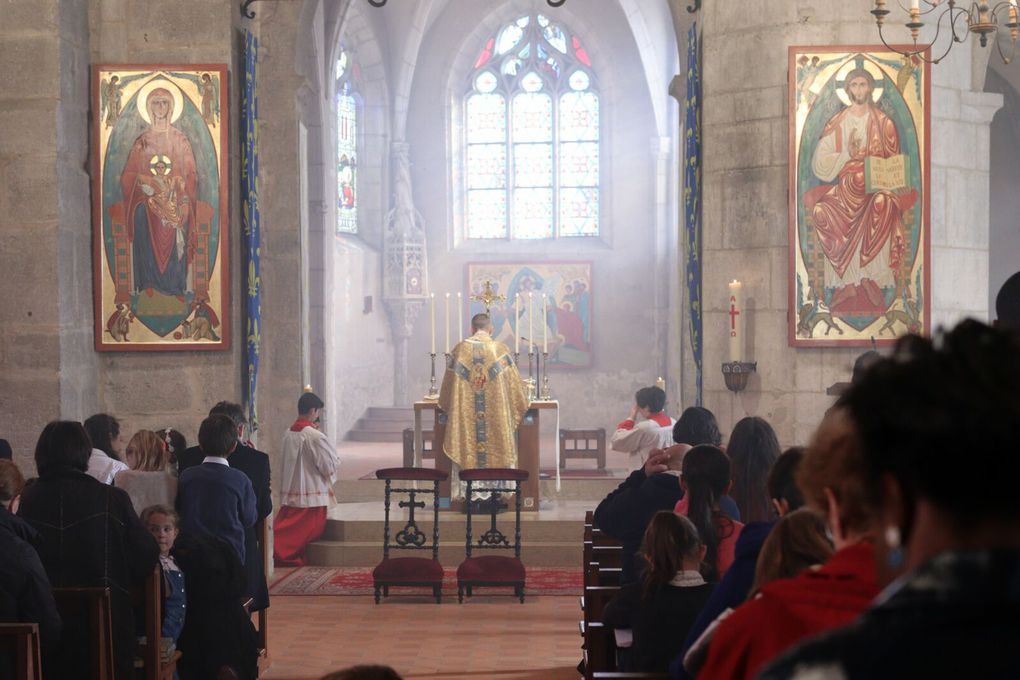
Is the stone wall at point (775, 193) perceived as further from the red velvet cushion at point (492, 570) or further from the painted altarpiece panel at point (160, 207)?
the painted altarpiece panel at point (160, 207)

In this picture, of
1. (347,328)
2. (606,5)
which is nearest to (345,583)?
(347,328)

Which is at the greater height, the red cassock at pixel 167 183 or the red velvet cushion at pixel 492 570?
the red cassock at pixel 167 183

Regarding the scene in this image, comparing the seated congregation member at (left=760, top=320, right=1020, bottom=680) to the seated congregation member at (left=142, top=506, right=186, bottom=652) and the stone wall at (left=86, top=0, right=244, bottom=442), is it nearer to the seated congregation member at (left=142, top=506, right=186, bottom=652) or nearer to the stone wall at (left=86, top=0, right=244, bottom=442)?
the seated congregation member at (left=142, top=506, right=186, bottom=652)

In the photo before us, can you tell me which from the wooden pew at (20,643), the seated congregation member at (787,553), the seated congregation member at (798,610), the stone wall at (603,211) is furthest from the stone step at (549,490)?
the seated congregation member at (798,610)

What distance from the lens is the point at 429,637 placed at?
8.41m

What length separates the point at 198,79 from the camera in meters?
8.94

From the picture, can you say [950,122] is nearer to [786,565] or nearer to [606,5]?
[786,565]

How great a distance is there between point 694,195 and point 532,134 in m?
12.7

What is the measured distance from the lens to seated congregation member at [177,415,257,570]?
6.21 meters

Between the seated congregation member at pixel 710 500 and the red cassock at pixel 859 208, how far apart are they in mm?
4878

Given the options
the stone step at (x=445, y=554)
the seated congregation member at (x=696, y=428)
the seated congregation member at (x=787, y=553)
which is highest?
the seated congregation member at (x=787, y=553)

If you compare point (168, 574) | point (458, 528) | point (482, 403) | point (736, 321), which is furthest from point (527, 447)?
point (168, 574)

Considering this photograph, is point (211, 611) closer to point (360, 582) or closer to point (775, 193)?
point (360, 582)

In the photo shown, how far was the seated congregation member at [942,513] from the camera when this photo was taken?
927mm
